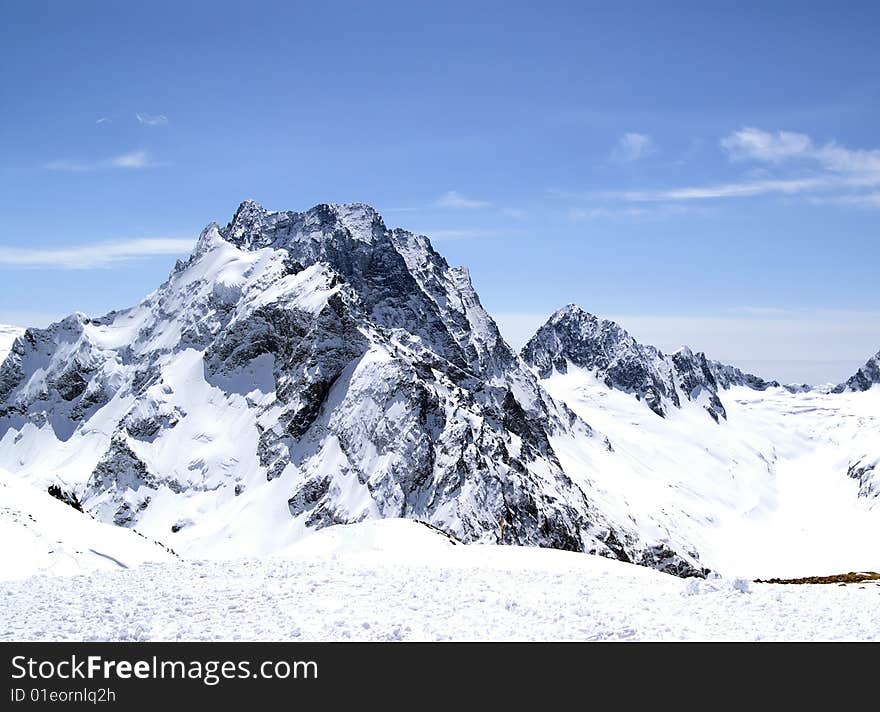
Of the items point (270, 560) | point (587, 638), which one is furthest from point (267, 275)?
point (587, 638)

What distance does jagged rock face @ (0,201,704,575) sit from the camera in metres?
115

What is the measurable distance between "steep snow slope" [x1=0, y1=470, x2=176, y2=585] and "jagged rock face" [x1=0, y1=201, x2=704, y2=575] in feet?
227

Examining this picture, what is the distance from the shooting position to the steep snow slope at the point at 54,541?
97.0 feet

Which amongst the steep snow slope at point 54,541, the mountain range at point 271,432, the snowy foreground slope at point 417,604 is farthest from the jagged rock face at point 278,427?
the snowy foreground slope at point 417,604

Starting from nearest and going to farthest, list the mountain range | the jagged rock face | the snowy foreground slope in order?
the snowy foreground slope → the mountain range → the jagged rock face

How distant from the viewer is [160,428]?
5955 inches

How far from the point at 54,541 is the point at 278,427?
106159 mm

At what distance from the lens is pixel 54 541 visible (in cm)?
3356

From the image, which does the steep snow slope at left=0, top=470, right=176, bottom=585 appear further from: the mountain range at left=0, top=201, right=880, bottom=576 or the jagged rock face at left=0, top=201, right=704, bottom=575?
the jagged rock face at left=0, top=201, right=704, bottom=575

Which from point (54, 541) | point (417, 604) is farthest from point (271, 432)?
point (417, 604)

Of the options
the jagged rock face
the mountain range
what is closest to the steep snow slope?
the mountain range

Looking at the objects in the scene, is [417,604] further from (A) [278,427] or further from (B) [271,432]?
(B) [271,432]
